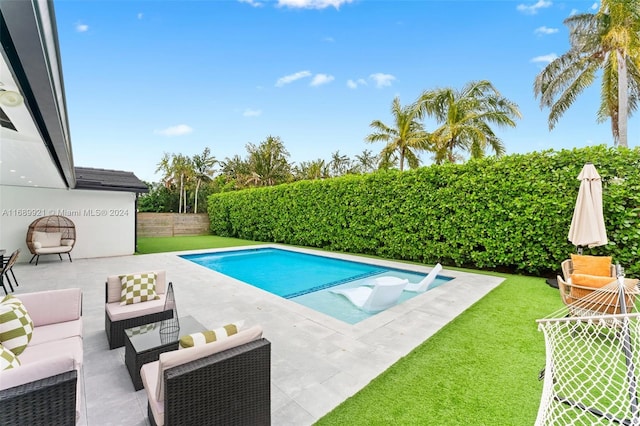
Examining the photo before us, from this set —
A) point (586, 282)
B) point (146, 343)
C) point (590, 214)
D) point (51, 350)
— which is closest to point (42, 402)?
point (146, 343)

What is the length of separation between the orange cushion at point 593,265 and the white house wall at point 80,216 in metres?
15.0

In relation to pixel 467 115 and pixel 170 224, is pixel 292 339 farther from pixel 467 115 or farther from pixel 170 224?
pixel 170 224

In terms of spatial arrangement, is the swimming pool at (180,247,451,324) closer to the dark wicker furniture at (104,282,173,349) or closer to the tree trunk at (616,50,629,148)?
the dark wicker furniture at (104,282,173,349)

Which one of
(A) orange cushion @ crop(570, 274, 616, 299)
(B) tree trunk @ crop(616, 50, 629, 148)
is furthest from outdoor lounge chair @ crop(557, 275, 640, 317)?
(B) tree trunk @ crop(616, 50, 629, 148)

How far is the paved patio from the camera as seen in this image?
2.64 m

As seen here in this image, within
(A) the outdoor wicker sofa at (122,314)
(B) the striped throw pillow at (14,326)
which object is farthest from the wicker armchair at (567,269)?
(B) the striped throw pillow at (14,326)

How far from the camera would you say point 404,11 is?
34.8ft

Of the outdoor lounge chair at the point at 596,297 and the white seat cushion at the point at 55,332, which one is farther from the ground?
the outdoor lounge chair at the point at 596,297

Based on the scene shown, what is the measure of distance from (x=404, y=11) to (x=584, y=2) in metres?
9.05

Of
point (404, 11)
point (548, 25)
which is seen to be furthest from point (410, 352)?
point (548, 25)

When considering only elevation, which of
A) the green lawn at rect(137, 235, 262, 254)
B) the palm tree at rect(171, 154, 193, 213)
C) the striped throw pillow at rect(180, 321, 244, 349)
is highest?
the palm tree at rect(171, 154, 193, 213)

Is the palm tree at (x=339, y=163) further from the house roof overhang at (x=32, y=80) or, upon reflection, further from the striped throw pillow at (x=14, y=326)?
the striped throw pillow at (x=14, y=326)

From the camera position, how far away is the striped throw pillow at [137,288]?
13.7 ft

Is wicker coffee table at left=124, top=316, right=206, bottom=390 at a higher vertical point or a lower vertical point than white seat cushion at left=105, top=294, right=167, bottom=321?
lower
